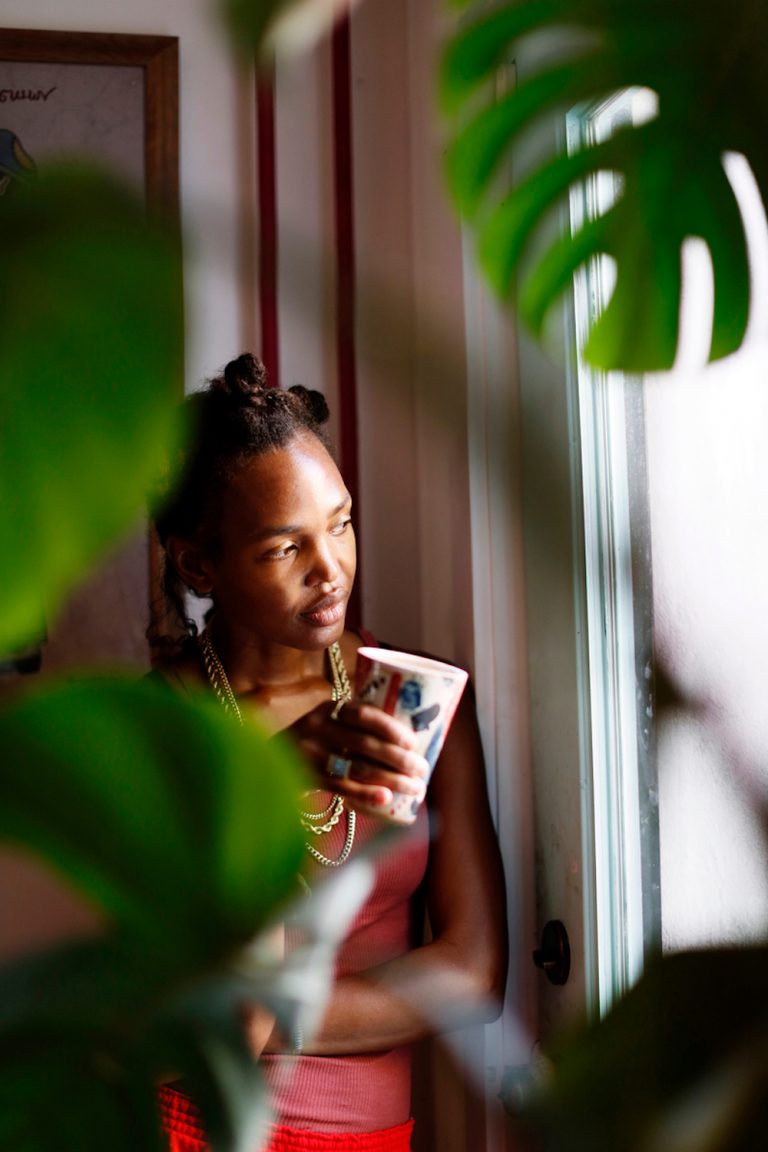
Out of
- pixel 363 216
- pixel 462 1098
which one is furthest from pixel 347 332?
pixel 363 216

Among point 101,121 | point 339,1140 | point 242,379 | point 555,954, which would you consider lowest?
point 339,1140

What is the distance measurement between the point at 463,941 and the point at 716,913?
50 centimetres

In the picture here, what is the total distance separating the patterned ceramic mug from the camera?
416 millimetres

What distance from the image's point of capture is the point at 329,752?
382 mm

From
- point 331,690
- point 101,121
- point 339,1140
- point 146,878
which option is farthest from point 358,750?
point 101,121

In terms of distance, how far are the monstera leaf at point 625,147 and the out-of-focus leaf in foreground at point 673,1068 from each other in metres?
0.11

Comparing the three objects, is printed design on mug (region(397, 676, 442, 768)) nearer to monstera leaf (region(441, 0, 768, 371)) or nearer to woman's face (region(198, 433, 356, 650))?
woman's face (region(198, 433, 356, 650))

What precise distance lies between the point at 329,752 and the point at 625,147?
0.23 metres

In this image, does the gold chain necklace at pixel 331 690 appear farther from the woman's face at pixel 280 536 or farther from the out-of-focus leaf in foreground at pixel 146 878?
the out-of-focus leaf in foreground at pixel 146 878

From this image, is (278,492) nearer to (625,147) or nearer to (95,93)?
(625,147)

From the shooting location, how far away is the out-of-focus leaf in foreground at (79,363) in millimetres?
172

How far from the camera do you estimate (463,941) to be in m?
0.99

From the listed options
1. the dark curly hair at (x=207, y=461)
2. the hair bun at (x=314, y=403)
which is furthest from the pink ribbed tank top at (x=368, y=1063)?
the dark curly hair at (x=207, y=461)

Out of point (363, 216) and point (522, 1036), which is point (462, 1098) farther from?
point (363, 216)
